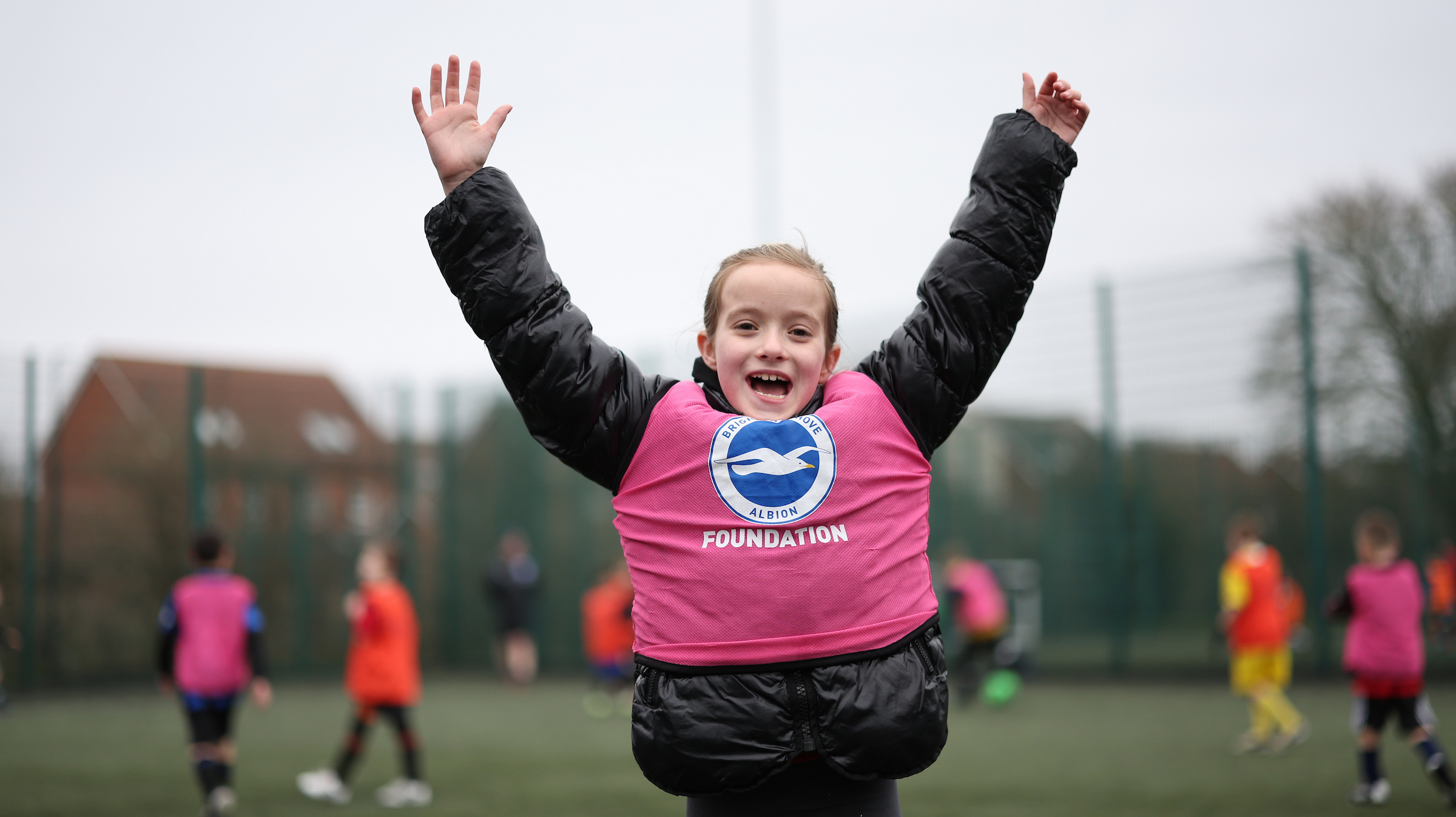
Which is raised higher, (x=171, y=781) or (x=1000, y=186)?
(x=1000, y=186)

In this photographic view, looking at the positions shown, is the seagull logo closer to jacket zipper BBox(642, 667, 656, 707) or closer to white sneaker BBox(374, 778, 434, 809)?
jacket zipper BBox(642, 667, 656, 707)

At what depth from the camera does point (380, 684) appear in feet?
30.2

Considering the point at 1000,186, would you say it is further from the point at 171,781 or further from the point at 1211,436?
the point at 1211,436

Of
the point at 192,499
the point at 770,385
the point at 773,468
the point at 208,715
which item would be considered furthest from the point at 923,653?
the point at 192,499

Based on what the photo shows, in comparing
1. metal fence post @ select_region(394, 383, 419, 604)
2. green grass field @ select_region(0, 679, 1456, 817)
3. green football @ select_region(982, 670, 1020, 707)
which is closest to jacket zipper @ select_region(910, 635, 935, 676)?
green grass field @ select_region(0, 679, 1456, 817)

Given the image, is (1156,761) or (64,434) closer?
(1156,761)

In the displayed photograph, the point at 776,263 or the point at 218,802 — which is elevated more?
the point at 776,263

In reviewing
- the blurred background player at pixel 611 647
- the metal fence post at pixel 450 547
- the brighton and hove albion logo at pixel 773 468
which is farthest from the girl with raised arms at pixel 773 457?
the metal fence post at pixel 450 547

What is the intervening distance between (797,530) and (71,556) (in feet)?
58.6

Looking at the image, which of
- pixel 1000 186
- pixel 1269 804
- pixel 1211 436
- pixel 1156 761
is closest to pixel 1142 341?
pixel 1211 436

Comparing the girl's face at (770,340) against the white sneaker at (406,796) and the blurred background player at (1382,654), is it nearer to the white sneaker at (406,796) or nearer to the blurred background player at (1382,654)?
the blurred background player at (1382,654)

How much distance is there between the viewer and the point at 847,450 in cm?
220

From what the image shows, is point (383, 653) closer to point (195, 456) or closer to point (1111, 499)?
point (1111, 499)

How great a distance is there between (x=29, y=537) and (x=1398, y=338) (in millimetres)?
17635
